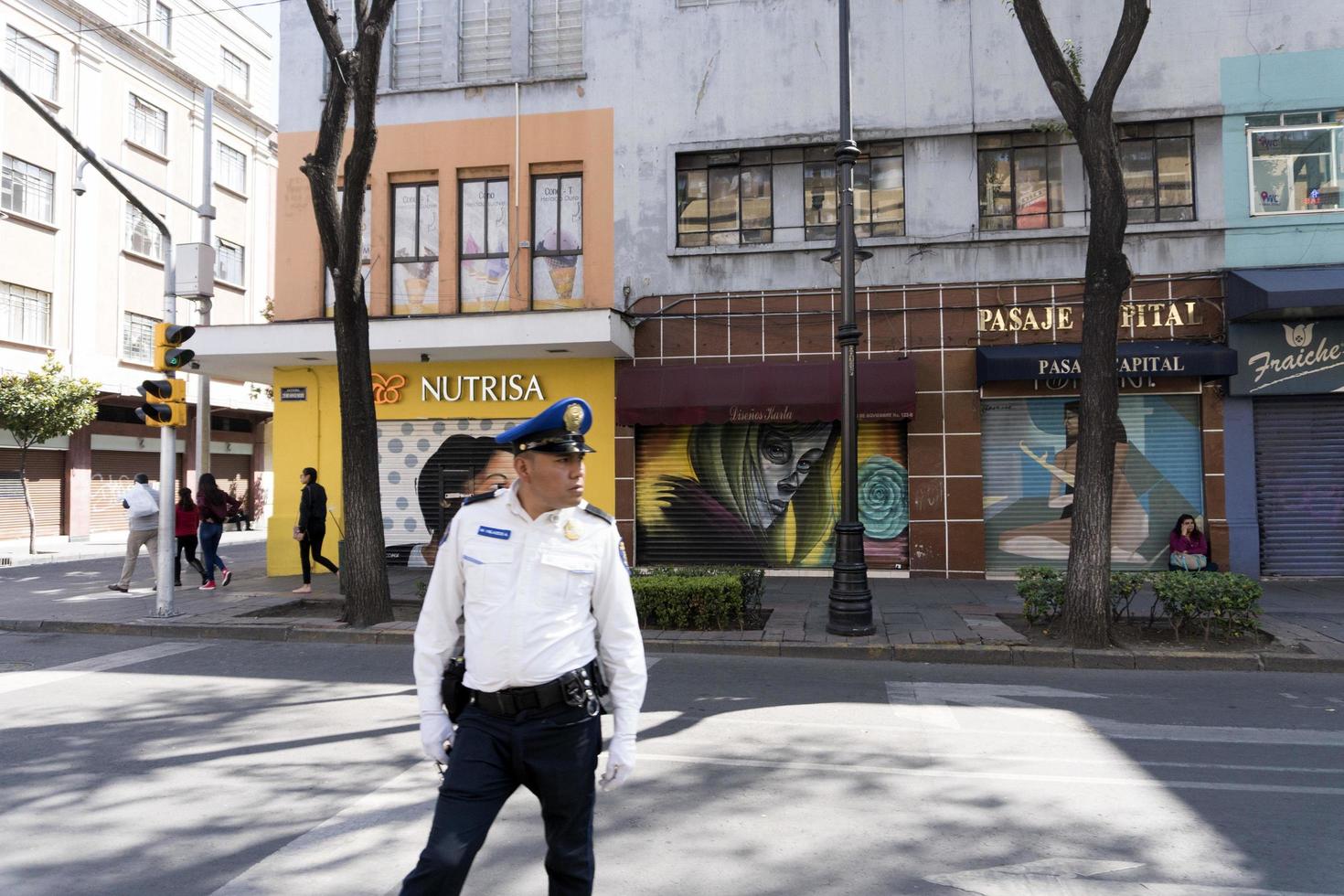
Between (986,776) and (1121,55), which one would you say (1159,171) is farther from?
(986,776)

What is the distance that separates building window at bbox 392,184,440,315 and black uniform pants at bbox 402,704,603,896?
13.1 metres

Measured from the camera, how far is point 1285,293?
11.7 m

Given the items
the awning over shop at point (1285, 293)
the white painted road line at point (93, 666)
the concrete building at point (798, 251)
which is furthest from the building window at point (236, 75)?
the awning over shop at point (1285, 293)

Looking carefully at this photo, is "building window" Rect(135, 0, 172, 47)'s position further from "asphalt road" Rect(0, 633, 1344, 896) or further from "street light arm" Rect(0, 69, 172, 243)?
"asphalt road" Rect(0, 633, 1344, 896)

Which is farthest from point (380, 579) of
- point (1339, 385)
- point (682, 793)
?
point (1339, 385)

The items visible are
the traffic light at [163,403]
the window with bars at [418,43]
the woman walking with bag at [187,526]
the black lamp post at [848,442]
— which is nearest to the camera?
the black lamp post at [848,442]

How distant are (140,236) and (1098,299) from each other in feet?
91.3

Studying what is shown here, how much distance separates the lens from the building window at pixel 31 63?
73.7 feet

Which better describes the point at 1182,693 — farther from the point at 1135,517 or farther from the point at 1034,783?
the point at 1135,517

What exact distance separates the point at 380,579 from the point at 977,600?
24.1 ft

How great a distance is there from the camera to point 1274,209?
13.0 metres

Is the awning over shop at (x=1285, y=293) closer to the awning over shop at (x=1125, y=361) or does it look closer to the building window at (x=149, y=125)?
the awning over shop at (x=1125, y=361)

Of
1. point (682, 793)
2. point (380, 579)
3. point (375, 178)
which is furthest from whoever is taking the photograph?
point (375, 178)

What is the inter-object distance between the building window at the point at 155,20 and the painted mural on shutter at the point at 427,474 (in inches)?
784
